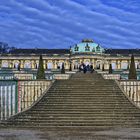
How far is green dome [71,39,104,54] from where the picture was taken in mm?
100625

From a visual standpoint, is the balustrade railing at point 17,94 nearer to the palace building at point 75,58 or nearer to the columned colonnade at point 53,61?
the palace building at point 75,58

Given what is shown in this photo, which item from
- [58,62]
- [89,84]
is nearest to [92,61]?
[58,62]

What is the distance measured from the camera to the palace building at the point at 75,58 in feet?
330

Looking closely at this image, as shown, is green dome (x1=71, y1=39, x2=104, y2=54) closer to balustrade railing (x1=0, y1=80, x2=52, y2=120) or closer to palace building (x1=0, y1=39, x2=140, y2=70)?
palace building (x1=0, y1=39, x2=140, y2=70)

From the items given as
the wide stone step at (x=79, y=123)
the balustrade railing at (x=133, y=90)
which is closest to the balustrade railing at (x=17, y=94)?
the balustrade railing at (x=133, y=90)

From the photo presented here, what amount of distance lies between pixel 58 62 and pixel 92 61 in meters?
8.52

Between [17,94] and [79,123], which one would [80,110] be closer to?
[79,123]

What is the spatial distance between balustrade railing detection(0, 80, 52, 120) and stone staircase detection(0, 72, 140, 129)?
34.9 inches

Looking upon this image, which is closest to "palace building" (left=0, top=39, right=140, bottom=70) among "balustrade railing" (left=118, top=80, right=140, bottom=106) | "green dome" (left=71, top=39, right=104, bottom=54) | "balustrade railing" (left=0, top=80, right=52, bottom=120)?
"green dome" (left=71, top=39, right=104, bottom=54)

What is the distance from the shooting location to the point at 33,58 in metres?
105

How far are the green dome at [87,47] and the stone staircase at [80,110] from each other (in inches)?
2908

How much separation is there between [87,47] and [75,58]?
3372 mm

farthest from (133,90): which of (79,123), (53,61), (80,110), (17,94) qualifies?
(53,61)

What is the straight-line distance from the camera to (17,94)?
A: 25.8 metres
